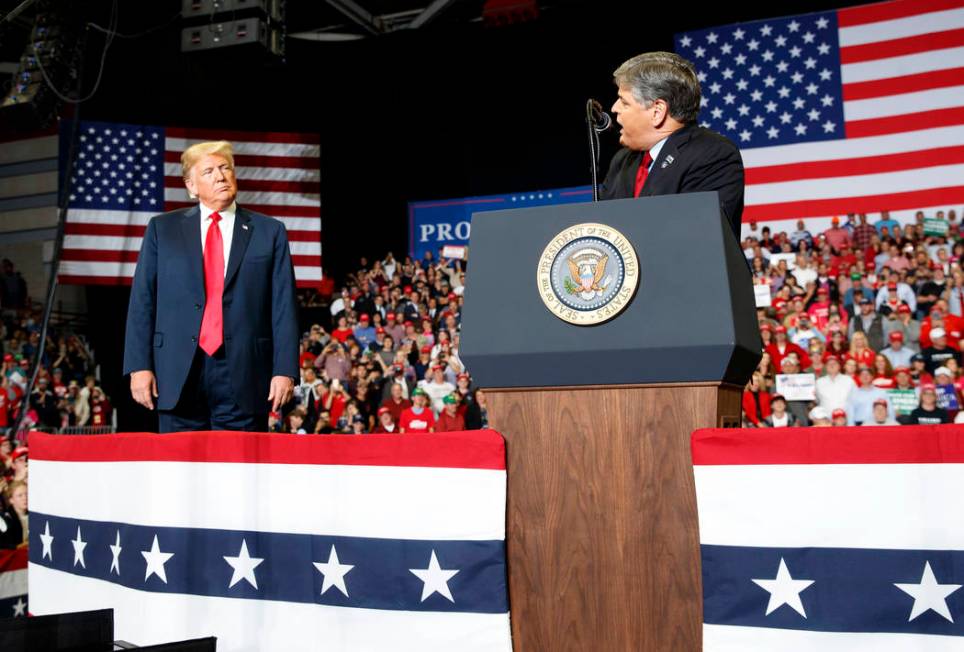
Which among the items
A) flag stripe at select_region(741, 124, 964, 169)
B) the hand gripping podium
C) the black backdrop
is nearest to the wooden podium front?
the hand gripping podium

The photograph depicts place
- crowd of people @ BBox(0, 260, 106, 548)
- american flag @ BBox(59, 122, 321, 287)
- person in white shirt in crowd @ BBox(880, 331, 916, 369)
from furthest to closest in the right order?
american flag @ BBox(59, 122, 321, 287) → crowd of people @ BBox(0, 260, 106, 548) → person in white shirt in crowd @ BBox(880, 331, 916, 369)

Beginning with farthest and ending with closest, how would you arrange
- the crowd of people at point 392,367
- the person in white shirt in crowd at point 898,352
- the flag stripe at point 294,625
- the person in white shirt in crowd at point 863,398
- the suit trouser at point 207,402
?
the crowd of people at point 392,367 → the person in white shirt in crowd at point 898,352 → the person in white shirt in crowd at point 863,398 → the suit trouser at point 207,402 → the flag stripe at point 294,625

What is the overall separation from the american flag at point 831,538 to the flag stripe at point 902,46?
12.4m

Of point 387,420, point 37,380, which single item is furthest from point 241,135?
point 387,420

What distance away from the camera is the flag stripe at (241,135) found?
1402 cm

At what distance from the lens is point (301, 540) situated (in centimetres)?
172

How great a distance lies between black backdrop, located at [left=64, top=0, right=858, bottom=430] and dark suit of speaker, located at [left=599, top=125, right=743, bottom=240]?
11261 millimetres

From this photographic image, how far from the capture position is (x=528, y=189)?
15.7 m

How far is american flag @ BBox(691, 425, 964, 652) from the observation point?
50.7 inches

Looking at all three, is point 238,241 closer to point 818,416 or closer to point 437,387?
point 818,416

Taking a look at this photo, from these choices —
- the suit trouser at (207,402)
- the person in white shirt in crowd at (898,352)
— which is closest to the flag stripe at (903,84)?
the person in white shirt in crowd at (898,352)

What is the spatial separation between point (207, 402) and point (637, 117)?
1331 millimetres

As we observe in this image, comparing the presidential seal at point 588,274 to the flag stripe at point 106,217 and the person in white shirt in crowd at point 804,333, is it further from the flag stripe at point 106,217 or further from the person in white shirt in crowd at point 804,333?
the flag stripe at point 106,217

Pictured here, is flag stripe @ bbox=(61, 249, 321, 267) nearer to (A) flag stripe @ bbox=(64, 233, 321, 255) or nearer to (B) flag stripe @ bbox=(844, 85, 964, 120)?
(A) flag stripe @ bbox=(64, 233, 321, 255)
